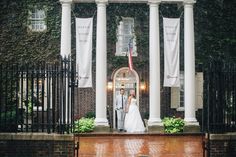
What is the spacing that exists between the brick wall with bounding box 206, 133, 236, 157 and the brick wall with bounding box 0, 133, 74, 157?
405cm

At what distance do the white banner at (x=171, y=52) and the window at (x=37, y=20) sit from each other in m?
8.07

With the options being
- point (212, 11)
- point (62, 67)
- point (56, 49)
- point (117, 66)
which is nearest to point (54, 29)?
point (56, 49)

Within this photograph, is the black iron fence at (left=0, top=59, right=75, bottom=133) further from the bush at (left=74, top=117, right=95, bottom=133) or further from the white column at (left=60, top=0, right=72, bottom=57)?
the white column at (left=60, top=0, right=72, bottom=57)

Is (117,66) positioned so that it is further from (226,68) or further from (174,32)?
(226,68)

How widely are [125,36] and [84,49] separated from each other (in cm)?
524

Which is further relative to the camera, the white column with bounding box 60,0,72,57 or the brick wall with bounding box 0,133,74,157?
the white column with bounding box 60,0,72,57

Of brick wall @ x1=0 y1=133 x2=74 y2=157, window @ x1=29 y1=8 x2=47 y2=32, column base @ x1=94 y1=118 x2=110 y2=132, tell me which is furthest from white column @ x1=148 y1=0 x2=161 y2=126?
brick wall @ x1=0 y1=133 x2=74 y2=157

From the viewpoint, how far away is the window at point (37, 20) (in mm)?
28969

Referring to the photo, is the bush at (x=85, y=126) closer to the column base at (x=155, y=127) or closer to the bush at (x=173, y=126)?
the column base at (x=155, y=127)

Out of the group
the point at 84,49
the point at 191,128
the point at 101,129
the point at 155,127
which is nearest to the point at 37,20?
the point at 84,49

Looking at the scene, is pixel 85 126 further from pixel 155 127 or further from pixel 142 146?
pixel 142 146

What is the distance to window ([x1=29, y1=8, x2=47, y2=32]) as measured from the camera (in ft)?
95.0

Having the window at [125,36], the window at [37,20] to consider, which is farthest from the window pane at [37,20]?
the window at [125,36]

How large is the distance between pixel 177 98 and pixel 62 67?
15163 millimetres
